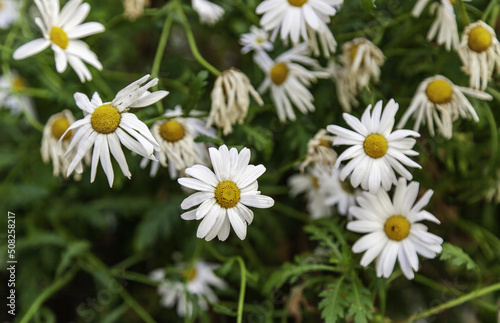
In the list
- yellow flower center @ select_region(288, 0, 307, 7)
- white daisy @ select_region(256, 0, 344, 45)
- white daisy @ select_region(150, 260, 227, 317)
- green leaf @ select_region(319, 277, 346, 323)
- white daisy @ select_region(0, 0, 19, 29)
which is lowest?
white daisy @ select_region(150, 260, 227, 317)

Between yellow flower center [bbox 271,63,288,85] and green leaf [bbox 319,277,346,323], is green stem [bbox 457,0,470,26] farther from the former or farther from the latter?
green leaf [bbox 319,277,346,323]

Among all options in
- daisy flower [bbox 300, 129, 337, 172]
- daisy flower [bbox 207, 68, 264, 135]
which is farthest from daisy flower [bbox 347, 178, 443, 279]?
daisy flower [bbox 207, 68, 264, 135]

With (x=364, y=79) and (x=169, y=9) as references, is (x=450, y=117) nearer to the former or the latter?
(x=364, y=79)

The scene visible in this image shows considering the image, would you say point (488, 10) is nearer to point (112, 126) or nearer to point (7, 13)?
point (112, 126)

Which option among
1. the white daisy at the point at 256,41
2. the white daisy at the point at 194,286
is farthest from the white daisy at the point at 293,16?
the white daisy at the point at 194,286

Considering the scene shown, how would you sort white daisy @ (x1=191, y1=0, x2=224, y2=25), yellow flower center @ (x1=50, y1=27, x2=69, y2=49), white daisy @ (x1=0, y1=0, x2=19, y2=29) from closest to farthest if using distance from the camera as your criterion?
1. yellow flower center @ (x1=50, y1=27, x2=69, y2=49)
2. white daisy @ (x1=191, y1=0, x2=224, y2=25)
3. white daisy @ (x1=0, y1=0, x2=19, y2=29)

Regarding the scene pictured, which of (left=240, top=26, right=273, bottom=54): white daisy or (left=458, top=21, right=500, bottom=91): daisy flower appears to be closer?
(left=458, top=21, right=500, bottom=91): daisy flower
